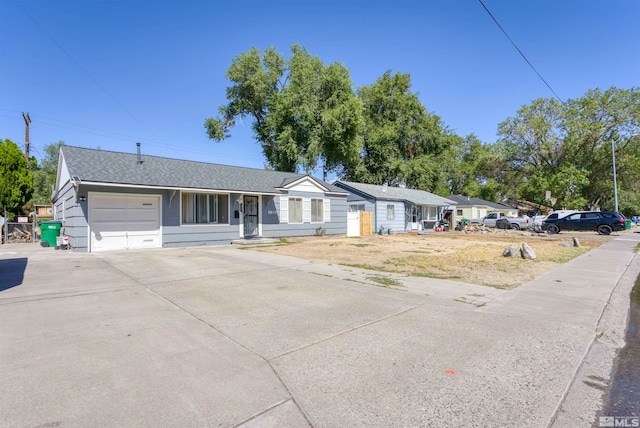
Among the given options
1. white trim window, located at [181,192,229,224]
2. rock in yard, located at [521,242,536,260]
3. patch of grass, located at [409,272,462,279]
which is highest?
white trim window, located at [181,192,229,224]

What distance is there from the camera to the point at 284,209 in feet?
60.3

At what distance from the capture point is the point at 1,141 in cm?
1989

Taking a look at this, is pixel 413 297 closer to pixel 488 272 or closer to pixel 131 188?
pixel 488 272

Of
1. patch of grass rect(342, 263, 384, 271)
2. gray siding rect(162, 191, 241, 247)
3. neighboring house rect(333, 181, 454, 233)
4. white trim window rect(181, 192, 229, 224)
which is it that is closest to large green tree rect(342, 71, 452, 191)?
neighboring house rect(333, 181, 454, 233)

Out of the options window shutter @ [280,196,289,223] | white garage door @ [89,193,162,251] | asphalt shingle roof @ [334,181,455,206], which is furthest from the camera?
asphalt shingle roof @ [334,181,455,206]

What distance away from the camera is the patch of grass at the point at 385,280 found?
707 cm

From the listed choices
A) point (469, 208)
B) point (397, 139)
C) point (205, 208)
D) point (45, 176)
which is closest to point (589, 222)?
point (469, 208)

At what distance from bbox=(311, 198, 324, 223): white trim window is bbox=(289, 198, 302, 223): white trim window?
105cm

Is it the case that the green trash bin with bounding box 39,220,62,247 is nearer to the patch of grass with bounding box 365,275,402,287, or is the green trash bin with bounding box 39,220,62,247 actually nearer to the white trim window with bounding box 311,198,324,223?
the white trim window with bounding box 311,198,324,223

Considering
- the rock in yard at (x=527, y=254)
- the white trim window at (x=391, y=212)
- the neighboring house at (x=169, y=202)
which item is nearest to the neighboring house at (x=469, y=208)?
the white trim window at (x=391, y=212)

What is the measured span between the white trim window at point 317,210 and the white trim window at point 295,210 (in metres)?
1.05

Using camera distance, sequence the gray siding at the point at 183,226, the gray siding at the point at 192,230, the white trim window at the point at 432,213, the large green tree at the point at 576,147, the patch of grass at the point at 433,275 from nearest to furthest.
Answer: the patch of grass at the point at 433,275, the gray siding at the point at 183,226, the gray siding at the point at 192,230, the white trim window at the point at 432,213, the large green tree at the point at 576,147

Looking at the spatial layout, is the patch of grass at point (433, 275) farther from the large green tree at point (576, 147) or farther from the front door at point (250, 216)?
the large green tree at point (576, 147)

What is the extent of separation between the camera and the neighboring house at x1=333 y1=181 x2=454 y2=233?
25.9 m
